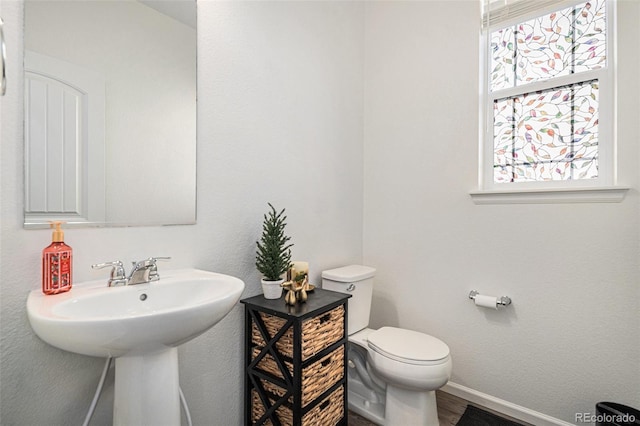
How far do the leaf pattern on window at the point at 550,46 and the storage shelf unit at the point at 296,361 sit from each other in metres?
1.63

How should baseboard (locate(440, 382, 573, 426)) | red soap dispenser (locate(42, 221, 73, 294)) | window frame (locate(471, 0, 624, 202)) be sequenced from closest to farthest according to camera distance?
1. red soap dispenser (locate(42, 221, 73, 294))
2. window frame (locate(471, 0, 624, 202))
3. baseboard (locate(440, 382, 573, 426))

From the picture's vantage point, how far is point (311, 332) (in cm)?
133

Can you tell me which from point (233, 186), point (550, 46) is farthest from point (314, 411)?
point (550, 46)

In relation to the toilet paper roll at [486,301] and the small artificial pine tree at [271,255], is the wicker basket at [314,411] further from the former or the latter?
the toilet paper roll at [486,301]

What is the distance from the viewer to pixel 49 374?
997 millimetres

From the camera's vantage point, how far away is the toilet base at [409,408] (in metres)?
1.55

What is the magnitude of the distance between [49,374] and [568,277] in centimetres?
221

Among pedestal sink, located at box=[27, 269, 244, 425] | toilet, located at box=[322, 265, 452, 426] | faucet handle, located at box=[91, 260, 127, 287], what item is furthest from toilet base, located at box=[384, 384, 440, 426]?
faucet handle, located at box=[91, 260, 127, 287]

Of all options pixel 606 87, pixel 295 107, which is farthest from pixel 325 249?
pixel 606 87

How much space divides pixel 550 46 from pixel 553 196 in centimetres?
84

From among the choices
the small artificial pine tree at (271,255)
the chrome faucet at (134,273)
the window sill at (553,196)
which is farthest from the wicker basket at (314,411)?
the window sill at (553,196)

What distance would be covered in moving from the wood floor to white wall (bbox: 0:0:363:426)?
2.18 ft

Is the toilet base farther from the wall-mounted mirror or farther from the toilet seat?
the wall-mounted mirror

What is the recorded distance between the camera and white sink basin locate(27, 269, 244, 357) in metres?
0.76
